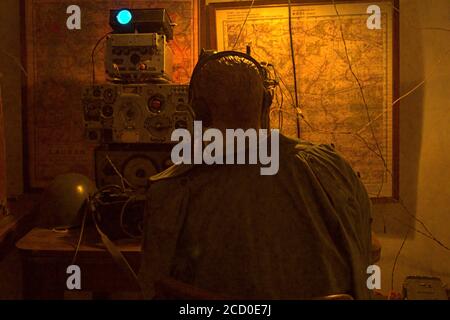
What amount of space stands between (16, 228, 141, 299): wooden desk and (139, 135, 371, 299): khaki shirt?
0.46 m

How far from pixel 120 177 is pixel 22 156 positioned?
2.36ft

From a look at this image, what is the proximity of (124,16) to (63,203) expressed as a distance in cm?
76

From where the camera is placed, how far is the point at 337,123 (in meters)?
1.89

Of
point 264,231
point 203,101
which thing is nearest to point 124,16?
point 203,101

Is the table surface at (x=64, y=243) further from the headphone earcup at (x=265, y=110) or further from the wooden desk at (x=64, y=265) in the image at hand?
the headphone earcup at (x=265, y=110)

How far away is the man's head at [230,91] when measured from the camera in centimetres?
89

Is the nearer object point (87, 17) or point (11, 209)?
point (11, 209)

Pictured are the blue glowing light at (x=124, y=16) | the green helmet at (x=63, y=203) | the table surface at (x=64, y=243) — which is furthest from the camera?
the blue glowing light at (x=124, y=16)

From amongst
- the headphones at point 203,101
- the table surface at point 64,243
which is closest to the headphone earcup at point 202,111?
the headphones at point 203,101

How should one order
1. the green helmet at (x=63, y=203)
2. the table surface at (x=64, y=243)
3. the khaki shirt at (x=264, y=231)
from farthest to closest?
the green helmet at (x=63, y=203)
the table surface at (x=64, y=243)
the khaki shirt at (x=264, y=231)

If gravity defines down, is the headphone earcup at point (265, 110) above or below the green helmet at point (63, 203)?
above

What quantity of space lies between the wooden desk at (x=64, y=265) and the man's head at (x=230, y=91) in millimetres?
578
